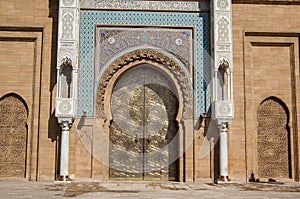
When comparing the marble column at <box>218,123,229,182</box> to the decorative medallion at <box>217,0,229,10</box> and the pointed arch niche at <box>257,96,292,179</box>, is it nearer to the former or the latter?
the pointed arch niche at <box>257,96,292,179</box>

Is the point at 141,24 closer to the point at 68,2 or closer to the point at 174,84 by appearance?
the point at 174,84

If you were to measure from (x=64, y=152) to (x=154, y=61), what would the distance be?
2858 millimetres

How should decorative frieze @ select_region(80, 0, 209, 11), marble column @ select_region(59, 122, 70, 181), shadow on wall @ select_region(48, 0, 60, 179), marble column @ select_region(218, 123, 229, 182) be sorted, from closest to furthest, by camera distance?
1. marble column @ select_region(59, 122, 70, 181)
2. marble column @ select_region(218, 123, 229, 182)
3. shadow on wall @ select_region(48, 0, 60, 179)
4. decorative frieze @ select_region(80, 0, 209, 11)

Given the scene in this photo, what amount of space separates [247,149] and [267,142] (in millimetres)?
553

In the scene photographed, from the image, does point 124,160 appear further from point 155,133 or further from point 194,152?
point 194,152

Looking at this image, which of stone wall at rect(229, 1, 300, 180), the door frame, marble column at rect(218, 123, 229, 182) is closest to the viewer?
marble column at rect(218, 123, 229, 182)

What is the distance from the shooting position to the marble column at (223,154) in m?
8.73

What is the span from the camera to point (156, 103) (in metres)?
9.57

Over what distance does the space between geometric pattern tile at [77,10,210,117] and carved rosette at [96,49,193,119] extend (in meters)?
0.14

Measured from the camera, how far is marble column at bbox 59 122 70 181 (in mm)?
8562

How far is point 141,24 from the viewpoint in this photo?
9414 mm

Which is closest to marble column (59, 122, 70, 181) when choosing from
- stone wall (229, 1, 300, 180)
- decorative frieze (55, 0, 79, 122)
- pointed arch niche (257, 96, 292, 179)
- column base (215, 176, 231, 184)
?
decorative frieze (55, 0, 79, 122)

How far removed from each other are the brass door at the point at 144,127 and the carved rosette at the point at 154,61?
0.30 metres

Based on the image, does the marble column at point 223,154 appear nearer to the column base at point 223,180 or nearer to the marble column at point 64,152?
the column base at point 223,180
